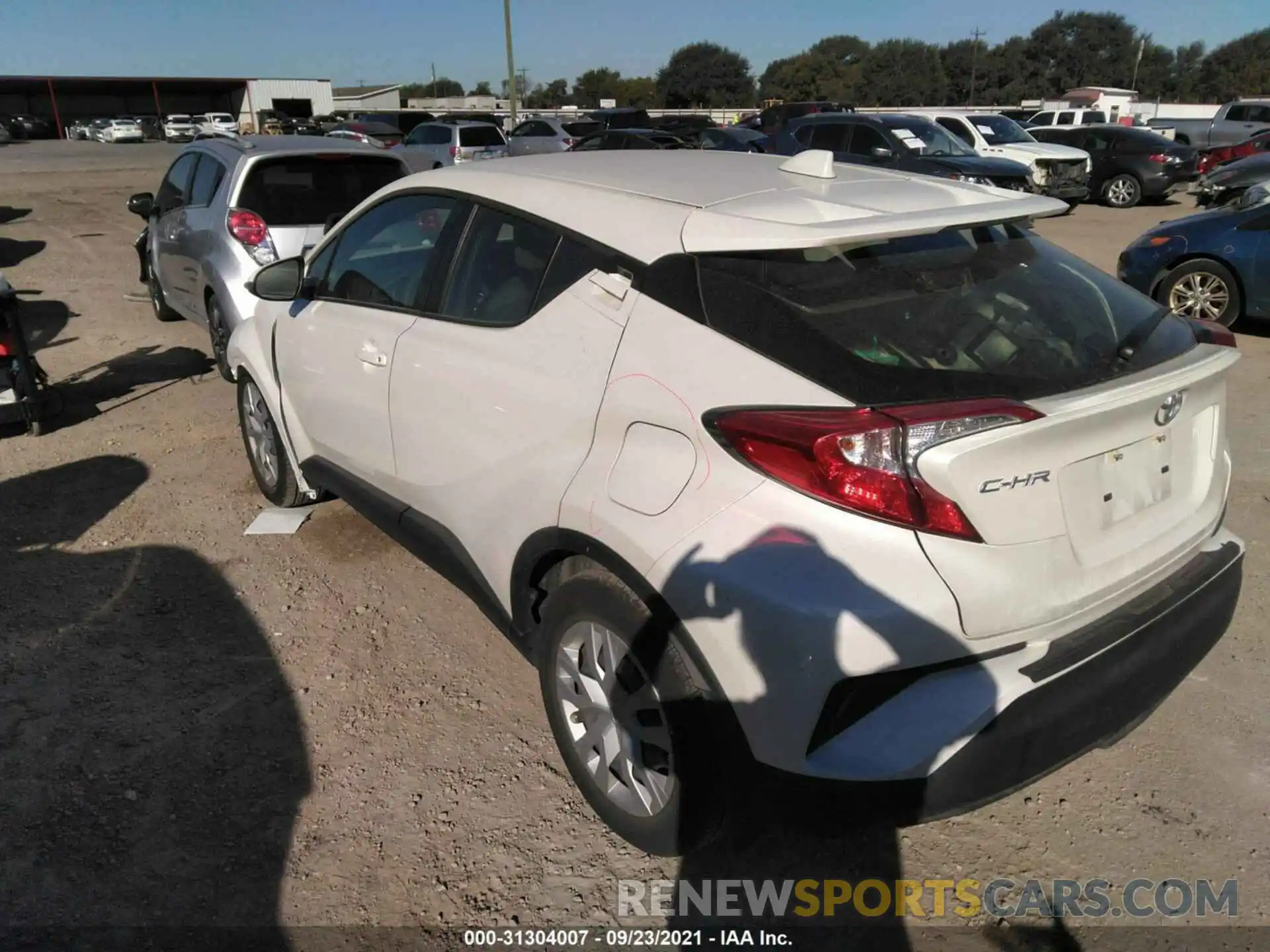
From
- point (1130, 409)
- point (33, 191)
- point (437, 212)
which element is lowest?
point (33, 191)

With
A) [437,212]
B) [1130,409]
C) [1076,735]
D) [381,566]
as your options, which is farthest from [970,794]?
[381,566]

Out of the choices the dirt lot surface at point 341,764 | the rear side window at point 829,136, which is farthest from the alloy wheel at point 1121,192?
the dirt lot surface at point 341,764

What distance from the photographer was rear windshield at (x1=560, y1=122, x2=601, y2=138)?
28202 millimetres

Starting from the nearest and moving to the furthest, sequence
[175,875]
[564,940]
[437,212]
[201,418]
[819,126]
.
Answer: [564,940] → [175,875] → [437,212] → [201,418] → [819,126]

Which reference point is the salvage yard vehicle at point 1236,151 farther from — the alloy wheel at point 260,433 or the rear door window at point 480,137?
the alloy wheel at point 260,433

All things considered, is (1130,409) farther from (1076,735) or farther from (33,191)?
(33,191)

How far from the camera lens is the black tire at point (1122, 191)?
59.4 feet

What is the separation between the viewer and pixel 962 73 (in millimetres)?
85438

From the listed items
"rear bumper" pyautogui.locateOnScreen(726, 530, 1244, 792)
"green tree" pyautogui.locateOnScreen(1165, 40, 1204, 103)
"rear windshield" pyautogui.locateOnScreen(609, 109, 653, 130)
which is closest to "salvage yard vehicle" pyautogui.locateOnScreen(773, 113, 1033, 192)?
"rear windshield" pyautogui.locateOnScreen(609, 109, 653, 130)

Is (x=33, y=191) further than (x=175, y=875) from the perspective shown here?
Yes

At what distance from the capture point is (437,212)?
10.7 feet

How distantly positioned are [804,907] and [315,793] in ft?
4.84

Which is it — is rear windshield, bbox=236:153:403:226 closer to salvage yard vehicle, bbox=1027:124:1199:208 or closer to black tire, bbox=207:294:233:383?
black tire, bbox=207:294:233:383

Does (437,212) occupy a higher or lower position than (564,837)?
higher
